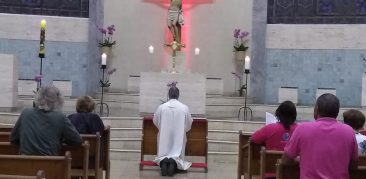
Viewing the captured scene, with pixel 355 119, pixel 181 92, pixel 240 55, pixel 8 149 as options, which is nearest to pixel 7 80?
pixel 181 92

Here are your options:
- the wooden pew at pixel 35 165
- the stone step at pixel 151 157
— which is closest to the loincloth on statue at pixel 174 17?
the stone step at pixel 151 157

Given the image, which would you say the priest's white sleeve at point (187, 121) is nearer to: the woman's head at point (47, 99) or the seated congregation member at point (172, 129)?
the seated congregation member at point (172, 129)

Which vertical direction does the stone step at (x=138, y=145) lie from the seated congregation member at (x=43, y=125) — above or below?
below

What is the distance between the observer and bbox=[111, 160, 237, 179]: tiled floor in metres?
8.02

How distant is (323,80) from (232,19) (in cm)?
300

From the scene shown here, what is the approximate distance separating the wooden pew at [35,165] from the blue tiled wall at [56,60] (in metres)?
10.4

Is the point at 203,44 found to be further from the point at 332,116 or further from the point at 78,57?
the point at 332,116

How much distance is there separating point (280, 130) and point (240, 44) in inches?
395

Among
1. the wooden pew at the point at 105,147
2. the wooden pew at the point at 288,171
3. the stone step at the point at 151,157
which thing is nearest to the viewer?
the wooden pew at the point at 288,171

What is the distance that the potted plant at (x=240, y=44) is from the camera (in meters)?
15.0

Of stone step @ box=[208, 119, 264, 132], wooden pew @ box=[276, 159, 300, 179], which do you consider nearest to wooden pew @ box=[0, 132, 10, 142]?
wooden pew @ box=[276, 159, 300, 179]

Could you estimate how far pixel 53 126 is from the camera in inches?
184

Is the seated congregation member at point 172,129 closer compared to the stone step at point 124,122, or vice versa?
the seated congregation member at point 172,129

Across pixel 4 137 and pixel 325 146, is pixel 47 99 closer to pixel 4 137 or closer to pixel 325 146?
pixel 4 137
